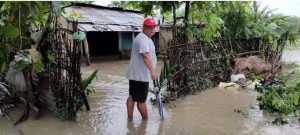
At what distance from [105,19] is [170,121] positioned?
36.0 ft

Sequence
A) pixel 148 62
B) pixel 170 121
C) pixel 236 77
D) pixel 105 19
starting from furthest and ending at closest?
1. pixel 105 19
2. pixel 236 77
3. pixel 170 121
4. pixel 148 62

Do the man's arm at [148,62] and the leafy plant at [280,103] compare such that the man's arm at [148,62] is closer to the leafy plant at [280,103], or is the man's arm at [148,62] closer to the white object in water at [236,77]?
the leafy plant at [280,103]

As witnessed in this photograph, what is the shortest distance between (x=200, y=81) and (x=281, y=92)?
2.37 meters

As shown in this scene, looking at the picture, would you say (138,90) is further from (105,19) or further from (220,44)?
(105,19)

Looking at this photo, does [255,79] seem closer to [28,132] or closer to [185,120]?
[185,120]

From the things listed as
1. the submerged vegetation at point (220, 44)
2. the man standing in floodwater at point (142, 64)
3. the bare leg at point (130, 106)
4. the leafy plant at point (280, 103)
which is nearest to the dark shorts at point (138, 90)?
the man standing in floodwater at point (142, 64)

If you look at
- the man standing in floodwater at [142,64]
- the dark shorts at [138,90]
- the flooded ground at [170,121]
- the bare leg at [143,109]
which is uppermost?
the man standing in floodwater at [142,64]

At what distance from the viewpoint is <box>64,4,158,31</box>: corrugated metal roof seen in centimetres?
1441

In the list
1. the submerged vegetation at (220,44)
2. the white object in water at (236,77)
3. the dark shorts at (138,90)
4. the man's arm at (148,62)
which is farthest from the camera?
the white object in water at (236,77)

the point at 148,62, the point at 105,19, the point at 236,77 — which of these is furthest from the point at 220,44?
the point at 105,19

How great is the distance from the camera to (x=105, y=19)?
618 inches

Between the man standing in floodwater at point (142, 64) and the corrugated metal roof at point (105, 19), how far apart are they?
29.6 ft

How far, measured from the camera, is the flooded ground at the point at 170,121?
4.96 metres

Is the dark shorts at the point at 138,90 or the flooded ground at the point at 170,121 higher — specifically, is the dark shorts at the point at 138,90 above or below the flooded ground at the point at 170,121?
above
